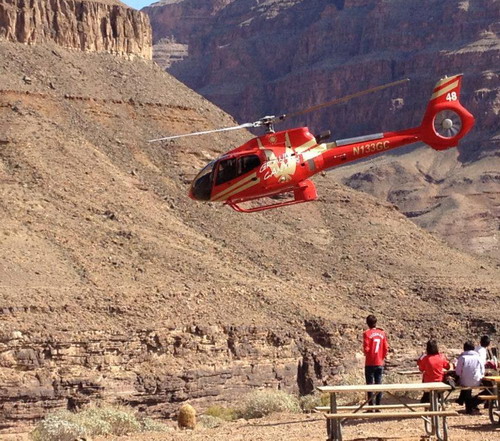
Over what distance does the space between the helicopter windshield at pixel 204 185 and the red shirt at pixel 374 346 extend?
8.24 m

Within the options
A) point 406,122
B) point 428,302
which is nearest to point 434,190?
point 406,122

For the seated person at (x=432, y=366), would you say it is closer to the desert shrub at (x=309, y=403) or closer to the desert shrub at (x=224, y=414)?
the desert shrub at (x=309, y=403)

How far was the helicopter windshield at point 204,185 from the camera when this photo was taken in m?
43.2

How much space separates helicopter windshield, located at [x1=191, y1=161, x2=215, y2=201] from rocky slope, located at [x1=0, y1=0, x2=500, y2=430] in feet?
59.7

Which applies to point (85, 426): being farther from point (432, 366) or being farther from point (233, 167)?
point (432, 366)

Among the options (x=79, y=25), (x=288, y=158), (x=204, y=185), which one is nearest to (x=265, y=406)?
(x=204, y=185)

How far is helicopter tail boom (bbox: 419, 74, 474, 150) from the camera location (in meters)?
43.1

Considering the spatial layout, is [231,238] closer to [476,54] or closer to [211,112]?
[211,112]

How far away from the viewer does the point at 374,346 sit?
120ft

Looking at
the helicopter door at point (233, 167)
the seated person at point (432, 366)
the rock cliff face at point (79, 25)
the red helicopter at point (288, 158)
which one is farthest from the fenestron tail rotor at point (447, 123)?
the rock cliff face at point (79, 25)

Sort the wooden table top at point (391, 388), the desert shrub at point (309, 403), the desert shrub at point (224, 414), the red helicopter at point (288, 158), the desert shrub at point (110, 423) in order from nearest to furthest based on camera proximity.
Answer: the wooden table top at point (391, 388) < the desert shrub at point (110, 423) < the red helicopter at point (288, 158) < the desert shrub at point (309, 403) < the desert shrub at point (224, 414)

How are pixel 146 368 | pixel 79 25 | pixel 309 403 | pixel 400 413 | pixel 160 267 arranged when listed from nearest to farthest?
pixel 400 413
pixel 309 403
pixel 146 368
pixel 160 267
pixel 79 25

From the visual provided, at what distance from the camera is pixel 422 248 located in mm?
97188

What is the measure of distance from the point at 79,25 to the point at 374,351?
6787cm
